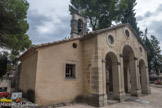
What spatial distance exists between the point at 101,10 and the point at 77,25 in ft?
34.1

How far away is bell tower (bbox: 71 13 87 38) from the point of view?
10.2 meters

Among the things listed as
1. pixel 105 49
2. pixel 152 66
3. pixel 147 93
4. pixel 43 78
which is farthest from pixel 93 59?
pixel 152 66

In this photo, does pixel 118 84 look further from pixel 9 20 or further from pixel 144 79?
pixel 9 20

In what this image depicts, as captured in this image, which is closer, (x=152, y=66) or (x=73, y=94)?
(x=73, y=94)

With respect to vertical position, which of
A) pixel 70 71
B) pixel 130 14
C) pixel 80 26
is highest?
pixel 130 14

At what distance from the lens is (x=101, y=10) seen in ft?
61.9

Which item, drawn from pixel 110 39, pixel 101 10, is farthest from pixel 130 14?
pixel 110 39

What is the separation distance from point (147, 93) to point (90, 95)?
7665 millimetres

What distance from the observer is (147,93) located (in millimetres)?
11414

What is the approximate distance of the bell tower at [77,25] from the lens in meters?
10.2

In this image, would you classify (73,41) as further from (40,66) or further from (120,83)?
(120,83)

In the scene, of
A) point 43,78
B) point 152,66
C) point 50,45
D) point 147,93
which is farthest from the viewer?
point 152,66

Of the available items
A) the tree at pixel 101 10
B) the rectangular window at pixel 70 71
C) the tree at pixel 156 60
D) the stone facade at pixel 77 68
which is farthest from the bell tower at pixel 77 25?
the tree at pixel 156 60

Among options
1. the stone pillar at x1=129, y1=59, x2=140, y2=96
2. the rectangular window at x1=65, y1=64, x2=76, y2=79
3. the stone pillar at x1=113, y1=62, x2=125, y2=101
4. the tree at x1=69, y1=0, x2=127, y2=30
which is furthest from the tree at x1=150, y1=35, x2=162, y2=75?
the rectangular window at x1=65, y1=64, x2=76, y2=79
